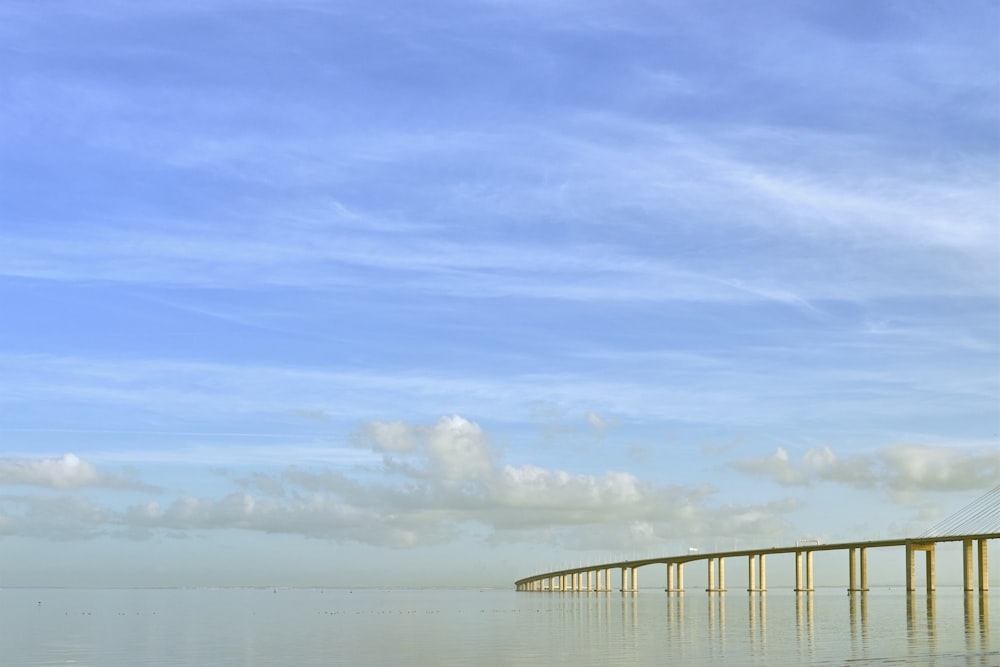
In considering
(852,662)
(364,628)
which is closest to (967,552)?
(364,628)

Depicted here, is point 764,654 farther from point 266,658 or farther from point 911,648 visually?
point 266,658

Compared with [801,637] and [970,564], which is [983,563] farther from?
[801,637]

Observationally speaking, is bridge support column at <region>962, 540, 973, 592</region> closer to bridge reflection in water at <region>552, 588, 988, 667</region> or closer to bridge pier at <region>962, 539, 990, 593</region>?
bridge pier at <region>962, 539, 990, 593</region>

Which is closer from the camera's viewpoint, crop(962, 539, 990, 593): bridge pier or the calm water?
the calm water

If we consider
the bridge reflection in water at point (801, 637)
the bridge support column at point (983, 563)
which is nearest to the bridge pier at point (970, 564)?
the bridge support column at point (983, 563)

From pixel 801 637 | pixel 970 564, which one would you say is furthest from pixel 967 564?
pixel 801 637

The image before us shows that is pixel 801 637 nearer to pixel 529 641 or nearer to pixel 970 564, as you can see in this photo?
pixel 529 641

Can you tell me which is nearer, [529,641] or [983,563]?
[529,641]

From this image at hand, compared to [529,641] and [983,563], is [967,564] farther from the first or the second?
[529,641]

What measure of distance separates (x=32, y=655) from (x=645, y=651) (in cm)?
3725

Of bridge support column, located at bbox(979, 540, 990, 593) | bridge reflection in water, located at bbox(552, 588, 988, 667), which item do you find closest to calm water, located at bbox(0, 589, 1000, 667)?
bridge reflection in water, located at bbox(552, 588, 988, 667)

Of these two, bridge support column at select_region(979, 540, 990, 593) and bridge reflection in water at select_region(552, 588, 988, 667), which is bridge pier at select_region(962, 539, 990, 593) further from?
bridge reflection in water at select_region(552, 588, 988, 667)

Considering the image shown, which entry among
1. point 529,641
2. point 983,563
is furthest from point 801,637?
point 983,563

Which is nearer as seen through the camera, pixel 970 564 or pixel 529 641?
pixel 529 641
